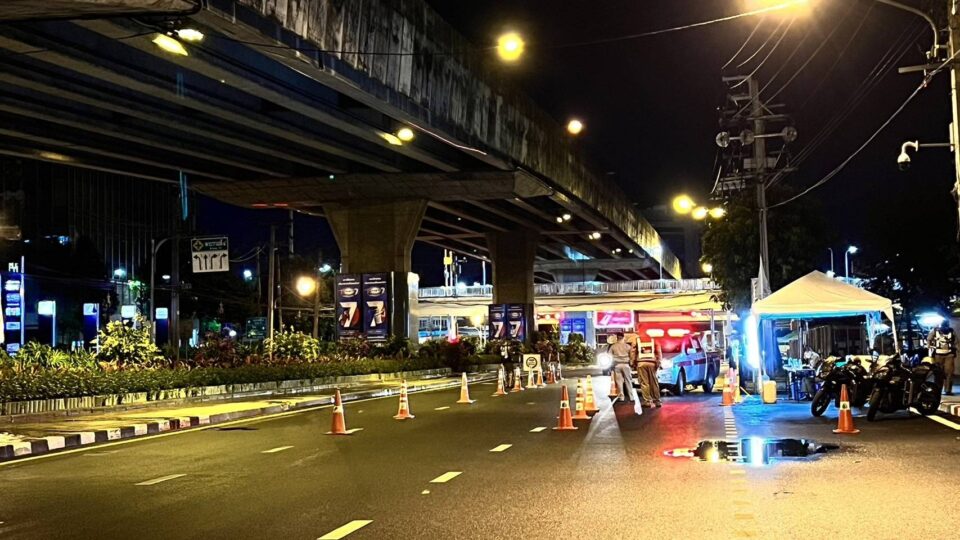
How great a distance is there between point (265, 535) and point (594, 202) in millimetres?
45971

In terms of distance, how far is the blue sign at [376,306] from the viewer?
4162 cm

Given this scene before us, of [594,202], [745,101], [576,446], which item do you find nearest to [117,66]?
[576,446]

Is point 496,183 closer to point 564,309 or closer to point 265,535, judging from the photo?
point 265,535

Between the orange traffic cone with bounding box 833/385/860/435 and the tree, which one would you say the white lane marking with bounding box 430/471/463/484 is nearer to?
the orange traffic cone with bounding box 833/385/860/435

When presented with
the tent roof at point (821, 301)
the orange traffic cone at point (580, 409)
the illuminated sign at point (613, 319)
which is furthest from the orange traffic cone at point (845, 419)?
the illuminated sign at point (613, 319)

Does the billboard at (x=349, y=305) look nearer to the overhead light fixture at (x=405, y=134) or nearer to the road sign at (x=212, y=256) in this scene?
the road sign at (x=212, y=256)

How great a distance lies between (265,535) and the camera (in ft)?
25.5

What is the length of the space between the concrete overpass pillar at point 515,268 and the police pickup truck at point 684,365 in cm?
3106


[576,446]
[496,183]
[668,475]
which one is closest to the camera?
[668,475]

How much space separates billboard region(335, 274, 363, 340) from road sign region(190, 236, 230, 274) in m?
4.95

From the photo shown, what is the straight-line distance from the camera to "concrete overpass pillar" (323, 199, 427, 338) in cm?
4156

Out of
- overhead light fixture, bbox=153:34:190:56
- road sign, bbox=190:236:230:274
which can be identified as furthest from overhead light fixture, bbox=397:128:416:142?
road sign, bbox=190:236:230:274

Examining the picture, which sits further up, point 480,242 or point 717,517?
point 480,242

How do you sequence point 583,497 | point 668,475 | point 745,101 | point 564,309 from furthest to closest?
point 564,309 < point 745,101 < point 668,475 < point 583,497
